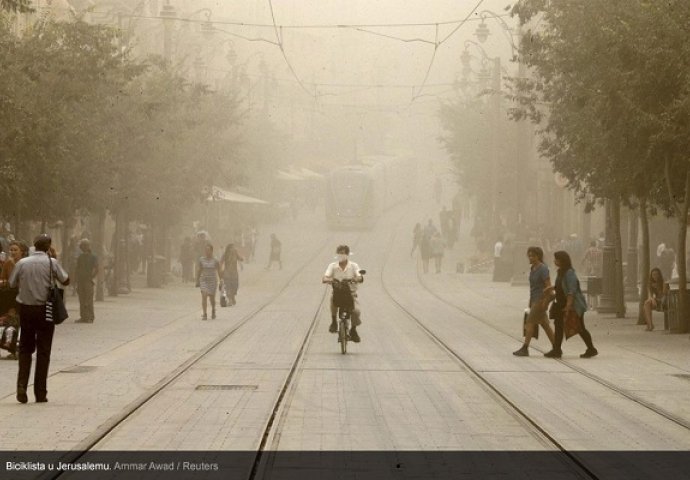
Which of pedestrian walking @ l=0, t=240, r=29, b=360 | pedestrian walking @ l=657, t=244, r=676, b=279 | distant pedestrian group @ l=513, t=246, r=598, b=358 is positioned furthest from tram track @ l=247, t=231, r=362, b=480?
pedestrian walking @ l=657, t=244, r=676, b=279

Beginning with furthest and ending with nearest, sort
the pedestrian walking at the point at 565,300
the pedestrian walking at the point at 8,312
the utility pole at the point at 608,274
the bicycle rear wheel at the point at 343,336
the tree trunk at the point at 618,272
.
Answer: the utility pole at the point at 608,274 → the tree trunk at the point at 618,272 → the bicycle rear wheel at the point at 343,336 → the pedestrian walking at the point at 565,300 → the pedestrian walking at the point at 8,312

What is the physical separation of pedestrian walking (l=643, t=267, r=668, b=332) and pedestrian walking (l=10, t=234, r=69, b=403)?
54.8 ft

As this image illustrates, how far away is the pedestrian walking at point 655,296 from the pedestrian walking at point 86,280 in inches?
438

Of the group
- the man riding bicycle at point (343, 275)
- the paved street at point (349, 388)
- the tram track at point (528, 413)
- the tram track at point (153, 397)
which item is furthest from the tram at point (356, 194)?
the man riding bicycle at point (343, 275)

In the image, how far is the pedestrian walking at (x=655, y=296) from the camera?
29.6m

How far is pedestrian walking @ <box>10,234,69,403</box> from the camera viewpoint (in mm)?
15180

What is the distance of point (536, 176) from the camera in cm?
7894

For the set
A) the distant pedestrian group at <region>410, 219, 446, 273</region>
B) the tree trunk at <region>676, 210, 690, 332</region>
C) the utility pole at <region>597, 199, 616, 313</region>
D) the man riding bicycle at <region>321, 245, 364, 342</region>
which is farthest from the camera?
the distant pedestrian group at <region>410, 219, 446, 273</region>

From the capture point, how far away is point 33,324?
15.2 metres

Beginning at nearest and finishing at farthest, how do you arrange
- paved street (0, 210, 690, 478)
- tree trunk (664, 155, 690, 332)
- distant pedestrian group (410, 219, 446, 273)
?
paved street (0, 210, 690, 478), tree trunk (664, 155, 690, 332), distant pedestrian group (410, 219, 446, 273)

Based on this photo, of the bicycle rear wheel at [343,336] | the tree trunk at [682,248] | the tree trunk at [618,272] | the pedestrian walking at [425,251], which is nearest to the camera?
the bicycle rear wheel at [343,336]

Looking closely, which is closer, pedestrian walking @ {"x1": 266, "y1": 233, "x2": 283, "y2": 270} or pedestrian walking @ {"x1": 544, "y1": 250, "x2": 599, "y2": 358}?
pedestrian walking @ {"x1": 544, "y1": 250, "x2": 599, "y2": 358}

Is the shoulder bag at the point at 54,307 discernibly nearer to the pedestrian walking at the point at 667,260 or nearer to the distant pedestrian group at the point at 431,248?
the pedestrian walking at the point at 667,260

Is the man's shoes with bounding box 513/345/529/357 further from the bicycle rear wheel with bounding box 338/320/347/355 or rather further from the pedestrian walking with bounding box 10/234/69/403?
the pedestrian walking with bounding box 10/234/69/403
